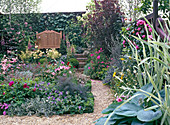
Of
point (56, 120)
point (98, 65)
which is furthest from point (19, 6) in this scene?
point (56, 120)

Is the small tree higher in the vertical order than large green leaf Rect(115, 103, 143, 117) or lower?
higher

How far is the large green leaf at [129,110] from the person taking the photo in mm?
1369

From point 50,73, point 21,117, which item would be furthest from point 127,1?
point 21,117

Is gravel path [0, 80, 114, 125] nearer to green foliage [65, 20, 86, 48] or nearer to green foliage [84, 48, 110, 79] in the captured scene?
green foliage [84, 48, 110, 79]

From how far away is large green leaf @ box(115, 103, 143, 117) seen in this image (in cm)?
137

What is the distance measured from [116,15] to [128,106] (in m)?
5.43

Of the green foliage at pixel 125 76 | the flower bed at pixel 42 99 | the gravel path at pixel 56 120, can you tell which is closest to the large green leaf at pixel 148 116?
the green foliage at pixel 125 76

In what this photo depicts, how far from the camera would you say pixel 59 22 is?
931 cm

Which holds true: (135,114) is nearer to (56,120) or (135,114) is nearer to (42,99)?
(56,120)

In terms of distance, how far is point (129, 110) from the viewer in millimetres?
1446

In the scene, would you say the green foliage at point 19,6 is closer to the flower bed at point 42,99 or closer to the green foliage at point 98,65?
the green foliage at point 98,65

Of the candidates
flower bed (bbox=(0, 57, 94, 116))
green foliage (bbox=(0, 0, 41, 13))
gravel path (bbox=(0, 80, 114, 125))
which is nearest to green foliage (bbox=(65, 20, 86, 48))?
green foliage (bbox=(0, 0, 41, 13))

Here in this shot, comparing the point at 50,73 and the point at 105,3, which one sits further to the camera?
the point at 105,3

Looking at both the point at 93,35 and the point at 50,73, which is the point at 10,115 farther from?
the point at 93,35
